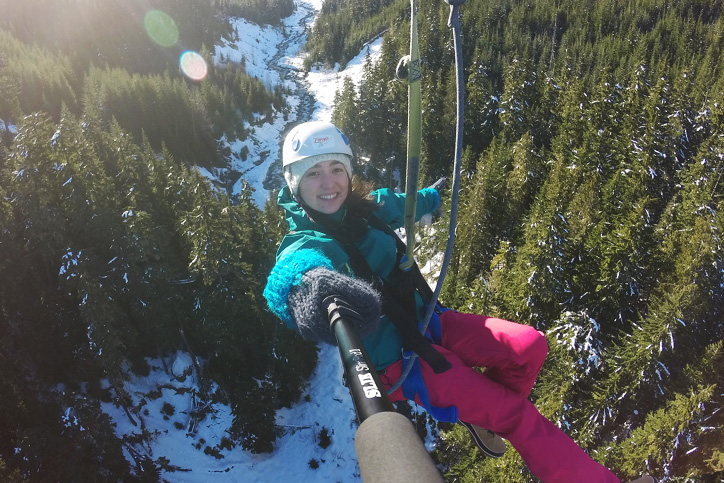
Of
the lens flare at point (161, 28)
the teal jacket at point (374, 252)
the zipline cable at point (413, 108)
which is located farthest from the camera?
the lens flare at point (161, 28)

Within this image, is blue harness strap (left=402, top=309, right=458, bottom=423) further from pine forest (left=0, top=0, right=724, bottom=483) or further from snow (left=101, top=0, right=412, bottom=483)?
snow (left=101, top=0, right=412, bottom=483)

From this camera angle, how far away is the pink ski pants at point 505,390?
4.29 metres

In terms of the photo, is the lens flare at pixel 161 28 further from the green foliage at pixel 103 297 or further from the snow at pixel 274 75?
the green foliage at pixel 103 297

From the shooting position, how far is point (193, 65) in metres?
81.8

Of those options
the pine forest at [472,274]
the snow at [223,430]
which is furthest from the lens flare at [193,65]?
the snow at [223,430]

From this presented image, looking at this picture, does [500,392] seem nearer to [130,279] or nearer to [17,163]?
[130,279]

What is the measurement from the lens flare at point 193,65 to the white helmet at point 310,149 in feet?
269

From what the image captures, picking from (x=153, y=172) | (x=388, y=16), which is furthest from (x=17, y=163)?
(x=388, y=16)

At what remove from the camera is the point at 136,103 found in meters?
48.9

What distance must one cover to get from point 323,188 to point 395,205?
122 cm

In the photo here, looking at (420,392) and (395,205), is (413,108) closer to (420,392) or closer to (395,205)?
(395,205)

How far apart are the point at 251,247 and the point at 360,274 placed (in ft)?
69.0

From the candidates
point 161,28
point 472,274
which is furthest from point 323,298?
point 161,28

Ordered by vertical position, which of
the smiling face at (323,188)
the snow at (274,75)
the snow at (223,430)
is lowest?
the smiling face at (323,188)
